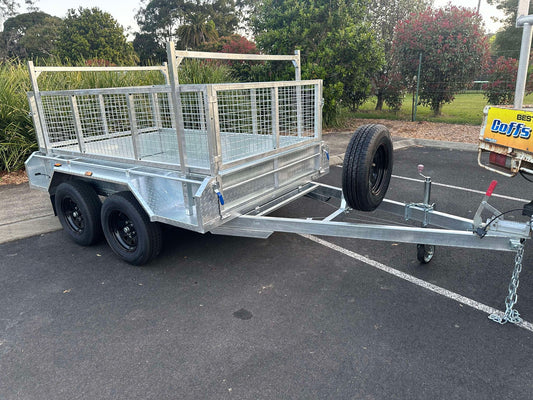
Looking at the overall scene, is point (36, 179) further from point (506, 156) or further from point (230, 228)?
point (506, 156)

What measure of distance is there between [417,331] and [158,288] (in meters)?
2.38

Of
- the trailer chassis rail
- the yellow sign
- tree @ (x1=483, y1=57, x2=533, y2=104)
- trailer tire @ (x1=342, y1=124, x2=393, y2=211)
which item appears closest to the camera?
the trailer chassis rail

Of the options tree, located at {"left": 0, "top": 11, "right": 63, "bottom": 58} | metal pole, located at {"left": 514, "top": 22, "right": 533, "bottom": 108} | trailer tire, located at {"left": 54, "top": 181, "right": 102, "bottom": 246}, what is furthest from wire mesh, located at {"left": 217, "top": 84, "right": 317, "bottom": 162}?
tree, located at {"left": 0, "top": 11, "right": 63, "bottom": 58}

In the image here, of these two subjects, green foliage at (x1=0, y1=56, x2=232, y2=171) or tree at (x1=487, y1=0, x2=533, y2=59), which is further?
tree at (x1=487, y1=0, x2=533, y2=59)

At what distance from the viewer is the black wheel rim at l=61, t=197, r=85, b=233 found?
15.9 feet

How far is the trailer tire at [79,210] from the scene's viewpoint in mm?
4516

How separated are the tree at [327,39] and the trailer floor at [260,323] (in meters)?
8.89

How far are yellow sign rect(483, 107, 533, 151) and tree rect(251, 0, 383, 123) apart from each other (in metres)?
8.94

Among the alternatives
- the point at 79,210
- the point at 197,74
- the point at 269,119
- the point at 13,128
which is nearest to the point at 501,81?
the point at 197,74

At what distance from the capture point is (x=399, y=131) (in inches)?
490

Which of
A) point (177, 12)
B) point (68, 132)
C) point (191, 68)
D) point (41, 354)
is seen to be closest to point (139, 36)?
point (177, 12)

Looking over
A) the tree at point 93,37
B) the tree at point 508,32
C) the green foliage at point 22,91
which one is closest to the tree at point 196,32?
the tree at point 93,37

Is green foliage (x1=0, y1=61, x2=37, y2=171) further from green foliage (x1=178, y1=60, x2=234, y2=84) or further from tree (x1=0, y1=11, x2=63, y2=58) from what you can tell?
tree (x1=0, y1=11, x2=63, y2=58)

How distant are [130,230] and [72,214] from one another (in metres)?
1.20
